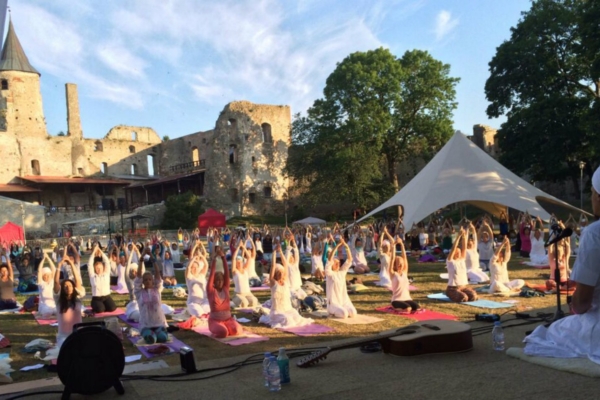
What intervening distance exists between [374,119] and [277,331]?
29887 millimetres

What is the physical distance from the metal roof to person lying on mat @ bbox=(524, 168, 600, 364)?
5297cm

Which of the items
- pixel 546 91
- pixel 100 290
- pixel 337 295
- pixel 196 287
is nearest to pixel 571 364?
pixel 337 295

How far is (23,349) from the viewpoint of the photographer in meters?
7.67

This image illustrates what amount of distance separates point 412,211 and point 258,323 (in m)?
8.01

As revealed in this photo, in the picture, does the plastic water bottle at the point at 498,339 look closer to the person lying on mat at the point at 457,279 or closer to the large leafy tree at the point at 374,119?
the person lying on mat at the point at 457,279

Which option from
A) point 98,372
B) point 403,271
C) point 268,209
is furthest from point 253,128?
point 98,372

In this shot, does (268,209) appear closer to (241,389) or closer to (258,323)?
(258,323)

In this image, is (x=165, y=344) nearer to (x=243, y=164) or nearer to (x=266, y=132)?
(x=243, y=164)

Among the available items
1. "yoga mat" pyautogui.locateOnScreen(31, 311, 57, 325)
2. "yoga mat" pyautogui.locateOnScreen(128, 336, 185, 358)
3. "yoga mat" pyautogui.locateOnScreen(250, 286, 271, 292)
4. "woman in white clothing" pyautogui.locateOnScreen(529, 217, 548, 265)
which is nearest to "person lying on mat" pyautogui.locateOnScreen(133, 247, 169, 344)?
"yoga mat" pyautogui.locateOnScreen(128, 336, 185, 358)

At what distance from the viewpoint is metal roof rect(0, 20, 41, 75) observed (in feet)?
155

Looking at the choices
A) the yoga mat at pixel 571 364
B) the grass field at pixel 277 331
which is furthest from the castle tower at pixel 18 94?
the yoga mat at pixel 571 364

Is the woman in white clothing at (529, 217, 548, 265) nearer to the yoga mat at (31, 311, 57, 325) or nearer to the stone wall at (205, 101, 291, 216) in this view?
the yoga mat at (31, 311, 57, 325)

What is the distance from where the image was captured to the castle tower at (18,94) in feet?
154

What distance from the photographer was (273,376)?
4512mm
